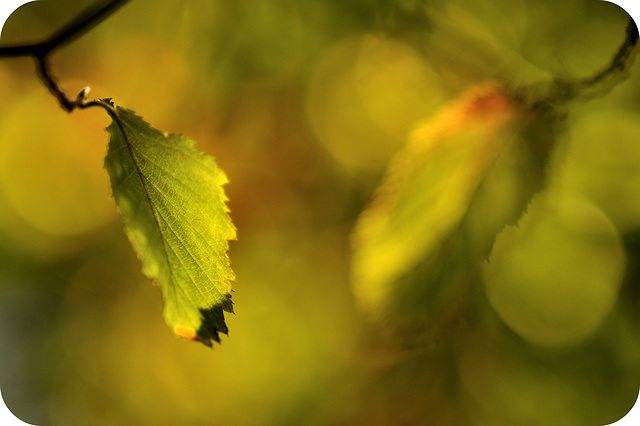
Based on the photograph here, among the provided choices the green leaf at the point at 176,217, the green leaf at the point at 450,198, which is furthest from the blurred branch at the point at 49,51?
the green leaf at the point at 450,198

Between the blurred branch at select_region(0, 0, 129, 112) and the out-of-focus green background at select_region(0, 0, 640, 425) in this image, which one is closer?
the blurred branch at select_region(0, 0, 129, 112)

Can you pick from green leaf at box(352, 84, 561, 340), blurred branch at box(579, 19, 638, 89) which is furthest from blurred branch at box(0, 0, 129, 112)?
blurred branch at box(579, 19, 638, 89)

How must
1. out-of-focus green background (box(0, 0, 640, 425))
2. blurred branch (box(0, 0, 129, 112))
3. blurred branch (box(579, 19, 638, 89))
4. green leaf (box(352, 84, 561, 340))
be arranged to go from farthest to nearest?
out-of-focus green background (box(0, 0, 640, 425)) → blurred branch (box(579, 19, 638, 89)) → green leaf (box(352, 84, 561, 340)) → blurred branch (box(0, 0, 129, 112))

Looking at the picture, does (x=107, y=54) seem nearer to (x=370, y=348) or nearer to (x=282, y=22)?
(x=282, y=22)

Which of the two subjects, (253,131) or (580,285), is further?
(253,131)

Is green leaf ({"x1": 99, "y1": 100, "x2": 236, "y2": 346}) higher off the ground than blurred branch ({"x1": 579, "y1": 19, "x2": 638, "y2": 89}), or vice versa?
blurred branch ({"x1": 579, "y1": 19, "x2": 638, "y2": 89})

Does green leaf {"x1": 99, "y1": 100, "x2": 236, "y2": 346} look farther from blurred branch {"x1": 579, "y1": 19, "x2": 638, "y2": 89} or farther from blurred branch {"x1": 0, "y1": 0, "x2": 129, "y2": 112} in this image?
blurred branch {"x1": 579, "y1": 19, "x2": 638, "y2": 89}

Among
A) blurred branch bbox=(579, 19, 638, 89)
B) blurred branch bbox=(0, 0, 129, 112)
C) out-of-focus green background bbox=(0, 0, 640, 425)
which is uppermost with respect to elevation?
blurred branch bbox=(579, 19, 638, 89)

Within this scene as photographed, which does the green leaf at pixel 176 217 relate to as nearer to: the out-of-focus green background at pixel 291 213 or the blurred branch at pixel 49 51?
the blurred branch at pixel 49 51

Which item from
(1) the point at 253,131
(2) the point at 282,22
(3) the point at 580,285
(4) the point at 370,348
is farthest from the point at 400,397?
(2) the point at 282,22
